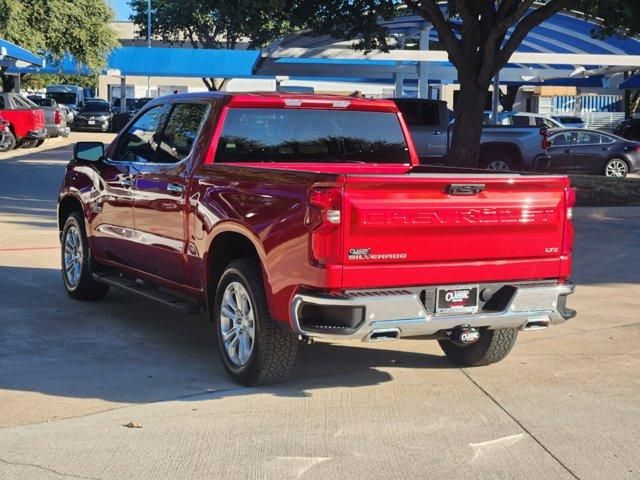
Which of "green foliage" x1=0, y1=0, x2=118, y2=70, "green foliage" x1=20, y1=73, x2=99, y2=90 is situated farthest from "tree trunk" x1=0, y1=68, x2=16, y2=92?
"green foliage" x1=20, y1=73, x2=99, y2=90

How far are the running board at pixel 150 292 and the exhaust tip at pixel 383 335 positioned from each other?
5.94ft

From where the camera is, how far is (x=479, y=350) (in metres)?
7.14

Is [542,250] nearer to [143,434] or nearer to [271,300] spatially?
[271,300]

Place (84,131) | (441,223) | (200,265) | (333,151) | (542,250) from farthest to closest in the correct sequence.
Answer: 1. (84,131)
2. (333,151)
3. (200,265)
4. (542,250)
5. (441,223)

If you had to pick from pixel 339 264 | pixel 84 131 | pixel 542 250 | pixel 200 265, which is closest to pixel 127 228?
pixel 200 265

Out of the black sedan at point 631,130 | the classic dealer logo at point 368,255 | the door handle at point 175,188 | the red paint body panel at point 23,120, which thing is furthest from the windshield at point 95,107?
the classic dealer logo at point 368,255

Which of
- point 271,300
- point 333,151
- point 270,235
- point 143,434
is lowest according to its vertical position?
point 143,434

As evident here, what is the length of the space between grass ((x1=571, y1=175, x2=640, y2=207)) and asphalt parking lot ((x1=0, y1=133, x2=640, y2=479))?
9.63 meters

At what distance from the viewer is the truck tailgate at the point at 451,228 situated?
19.0ft

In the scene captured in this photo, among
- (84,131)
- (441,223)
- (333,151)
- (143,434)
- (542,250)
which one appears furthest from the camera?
(84,131)

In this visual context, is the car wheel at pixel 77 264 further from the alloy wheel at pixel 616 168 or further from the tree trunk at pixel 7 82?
the tree trunk at pixel 7 82

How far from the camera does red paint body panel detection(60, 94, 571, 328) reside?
578cm

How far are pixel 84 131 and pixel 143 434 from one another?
4863 centimetres

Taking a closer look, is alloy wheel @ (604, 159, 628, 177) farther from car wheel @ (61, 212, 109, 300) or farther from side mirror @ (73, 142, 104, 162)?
side mirror @ (73, 142, 104, 162)
